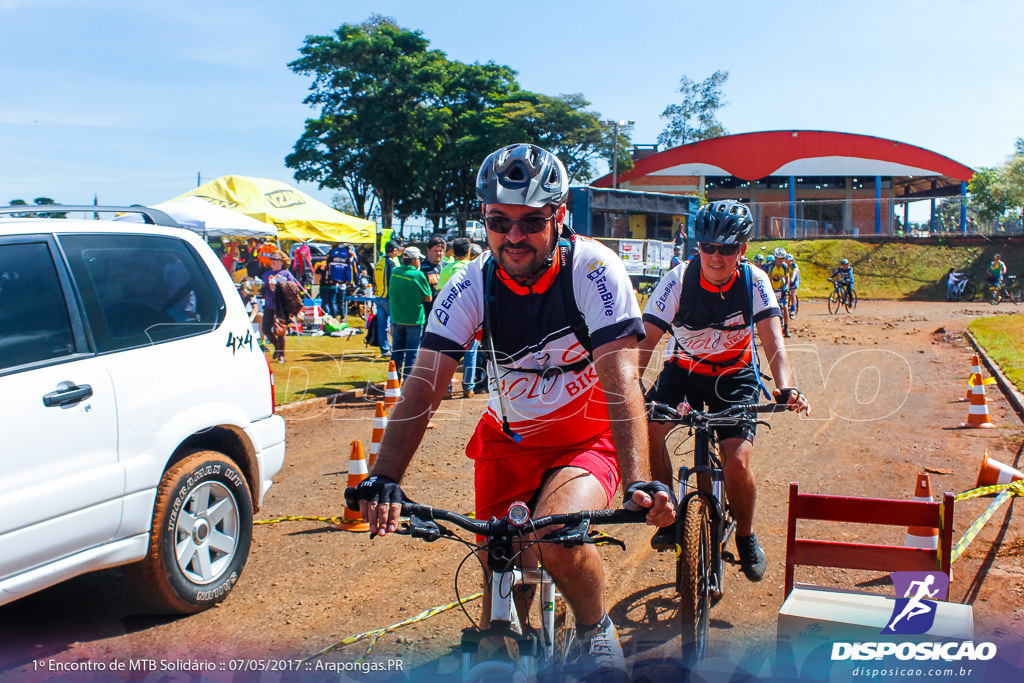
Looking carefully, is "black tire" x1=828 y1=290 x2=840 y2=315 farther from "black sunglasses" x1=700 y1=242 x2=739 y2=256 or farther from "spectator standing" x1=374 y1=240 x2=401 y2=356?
"black sunglasses" x1=700 y1=242 x2=739 y2=256

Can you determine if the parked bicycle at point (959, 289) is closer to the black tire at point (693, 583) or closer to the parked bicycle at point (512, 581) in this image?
the black tire at point (693, 583)

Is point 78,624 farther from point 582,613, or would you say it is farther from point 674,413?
point 674,413

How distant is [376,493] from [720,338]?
285 cm

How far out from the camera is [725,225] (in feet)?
14.4

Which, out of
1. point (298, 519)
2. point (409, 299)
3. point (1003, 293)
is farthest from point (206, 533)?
point (1003, 293)

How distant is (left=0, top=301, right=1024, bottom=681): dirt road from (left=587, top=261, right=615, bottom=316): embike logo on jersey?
2.04 m

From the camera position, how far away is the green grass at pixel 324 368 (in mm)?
11156

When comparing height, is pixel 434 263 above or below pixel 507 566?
above

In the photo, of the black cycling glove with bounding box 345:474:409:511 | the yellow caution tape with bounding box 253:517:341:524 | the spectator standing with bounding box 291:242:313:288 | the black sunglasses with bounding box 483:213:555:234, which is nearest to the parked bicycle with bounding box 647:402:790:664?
the black sunglasses with bounding box 483:213:555:234

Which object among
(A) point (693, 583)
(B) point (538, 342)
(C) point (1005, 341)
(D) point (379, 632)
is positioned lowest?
(D) point (379, 632)

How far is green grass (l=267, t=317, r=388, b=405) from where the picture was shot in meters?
11.2

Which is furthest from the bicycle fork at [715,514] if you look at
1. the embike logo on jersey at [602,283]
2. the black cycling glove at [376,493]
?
the black cycling glove at [376,493]

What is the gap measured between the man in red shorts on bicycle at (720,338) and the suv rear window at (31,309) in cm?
310

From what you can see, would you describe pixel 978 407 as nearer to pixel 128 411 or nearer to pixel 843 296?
pixel 128 411
